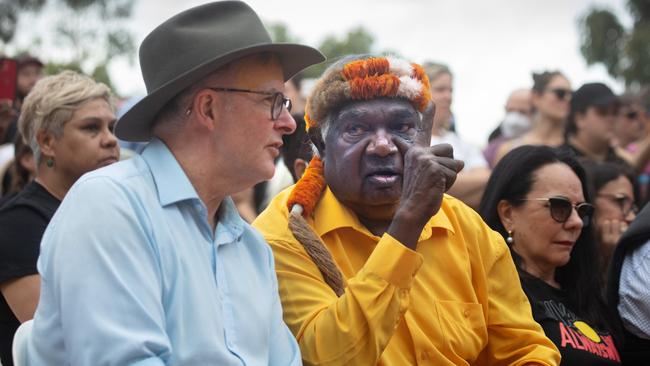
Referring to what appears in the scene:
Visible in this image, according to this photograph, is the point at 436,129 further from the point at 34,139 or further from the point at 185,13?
→ the point at 185,13

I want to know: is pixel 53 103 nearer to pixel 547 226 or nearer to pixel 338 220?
pixel 338 220

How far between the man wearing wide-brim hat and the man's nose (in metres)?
0.46

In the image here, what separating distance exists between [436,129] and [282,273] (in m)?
3.57

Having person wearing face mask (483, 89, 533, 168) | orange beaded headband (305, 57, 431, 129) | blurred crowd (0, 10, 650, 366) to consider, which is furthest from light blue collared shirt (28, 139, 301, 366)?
person wearing face mask (483, 89, 533, 168)

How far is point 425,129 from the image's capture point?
3.91 meters

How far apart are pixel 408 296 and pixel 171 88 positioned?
3.76 feet

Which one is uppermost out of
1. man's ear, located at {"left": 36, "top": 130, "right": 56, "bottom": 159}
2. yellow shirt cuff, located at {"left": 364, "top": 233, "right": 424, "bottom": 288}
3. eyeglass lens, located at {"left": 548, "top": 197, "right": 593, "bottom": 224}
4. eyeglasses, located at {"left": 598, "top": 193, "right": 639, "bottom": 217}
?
yellow shirt cuff, located at {"left": 364, "top": 233, "right": 424, "bottom": 288}

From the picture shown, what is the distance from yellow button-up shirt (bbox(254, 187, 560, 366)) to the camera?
11.1 ft

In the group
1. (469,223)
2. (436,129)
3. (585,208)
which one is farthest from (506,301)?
(436,129)

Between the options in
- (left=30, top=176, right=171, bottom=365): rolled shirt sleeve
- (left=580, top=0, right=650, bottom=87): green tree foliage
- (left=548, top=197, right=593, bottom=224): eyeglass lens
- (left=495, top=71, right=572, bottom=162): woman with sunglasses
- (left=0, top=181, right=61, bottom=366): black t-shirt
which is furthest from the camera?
(left=580, top=0, right=650, bottom=87): green tree foliage

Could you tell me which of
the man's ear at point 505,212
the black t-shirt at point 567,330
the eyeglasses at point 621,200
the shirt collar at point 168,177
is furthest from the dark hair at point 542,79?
the shirt collar at point 168,177

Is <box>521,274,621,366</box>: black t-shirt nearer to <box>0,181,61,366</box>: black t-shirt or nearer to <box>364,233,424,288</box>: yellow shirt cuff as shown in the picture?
<box>364,233,424,288</box>: yellow shirt cuff

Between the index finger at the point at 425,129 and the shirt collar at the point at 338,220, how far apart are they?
328mm

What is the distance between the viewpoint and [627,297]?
4.73m
